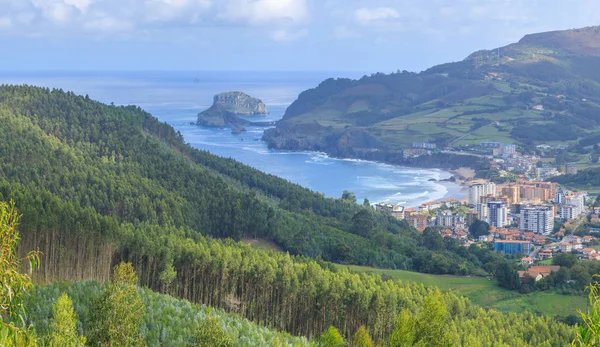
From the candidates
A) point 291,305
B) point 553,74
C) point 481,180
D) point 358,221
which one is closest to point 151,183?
point 358,221

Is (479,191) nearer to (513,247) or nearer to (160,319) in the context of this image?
(513,247)

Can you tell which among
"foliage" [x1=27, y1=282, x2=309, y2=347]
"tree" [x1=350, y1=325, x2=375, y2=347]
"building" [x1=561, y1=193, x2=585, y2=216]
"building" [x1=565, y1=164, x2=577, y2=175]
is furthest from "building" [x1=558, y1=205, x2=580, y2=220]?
"foliage" [x1=27, y1=282, x2=309, y2=347]

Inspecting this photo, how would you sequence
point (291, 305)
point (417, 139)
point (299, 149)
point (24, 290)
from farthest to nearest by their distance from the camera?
1. point (299, 149)
2. point (417, 139)
3. point (291, 305)
4. point (24, 290)

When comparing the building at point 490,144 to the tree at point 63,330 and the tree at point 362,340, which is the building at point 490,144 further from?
the tree at point 63,330

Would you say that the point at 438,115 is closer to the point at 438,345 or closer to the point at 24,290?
the point at 438,345

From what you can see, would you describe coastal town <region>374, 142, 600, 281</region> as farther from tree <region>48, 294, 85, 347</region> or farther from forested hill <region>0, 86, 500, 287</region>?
tree <region>48, 294, 85, 347</region>

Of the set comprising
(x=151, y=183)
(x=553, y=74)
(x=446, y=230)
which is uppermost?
(x=553, y=74)

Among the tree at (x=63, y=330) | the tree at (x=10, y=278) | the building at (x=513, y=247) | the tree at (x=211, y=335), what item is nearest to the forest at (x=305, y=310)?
the tree at (x=211, y=335)
